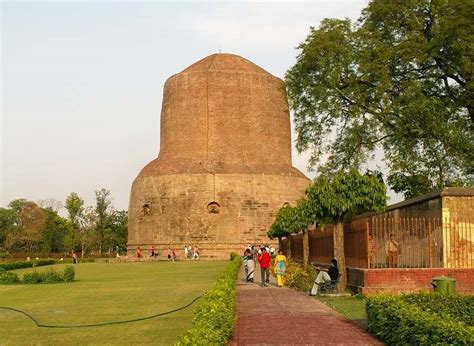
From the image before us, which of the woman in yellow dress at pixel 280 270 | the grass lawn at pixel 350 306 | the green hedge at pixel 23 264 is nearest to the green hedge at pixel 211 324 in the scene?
the grass lawn at pixel 350 306

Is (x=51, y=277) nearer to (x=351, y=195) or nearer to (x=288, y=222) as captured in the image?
(x=288, y=222)

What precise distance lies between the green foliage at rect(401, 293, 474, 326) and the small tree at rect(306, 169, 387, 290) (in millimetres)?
5156

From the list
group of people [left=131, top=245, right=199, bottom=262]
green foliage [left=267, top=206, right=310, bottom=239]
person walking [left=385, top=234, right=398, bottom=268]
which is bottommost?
group of people [left=131, top=245, right=199, bottom=262]

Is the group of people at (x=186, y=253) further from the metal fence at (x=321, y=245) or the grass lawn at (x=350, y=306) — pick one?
the grass lawn at (x=350, y=306)

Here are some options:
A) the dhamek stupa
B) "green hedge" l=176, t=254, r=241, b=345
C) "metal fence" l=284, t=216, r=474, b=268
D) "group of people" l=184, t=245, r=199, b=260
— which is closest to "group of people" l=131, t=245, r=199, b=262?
"group of people" l=184, t=245, r=199, b=260

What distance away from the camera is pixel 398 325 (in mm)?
7258

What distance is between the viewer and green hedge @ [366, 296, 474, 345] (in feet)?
19.4

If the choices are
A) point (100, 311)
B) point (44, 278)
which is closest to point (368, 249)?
point (100, 311)

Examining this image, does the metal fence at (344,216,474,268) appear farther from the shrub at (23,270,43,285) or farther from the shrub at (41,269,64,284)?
the shrub at (23,270,43,285)

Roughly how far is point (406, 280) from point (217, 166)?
95.2 ft

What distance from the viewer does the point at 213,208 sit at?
40.2 m

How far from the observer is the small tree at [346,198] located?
1409 cm

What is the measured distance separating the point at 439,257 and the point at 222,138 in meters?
29.6

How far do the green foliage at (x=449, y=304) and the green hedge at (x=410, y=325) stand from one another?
2.42 ft
